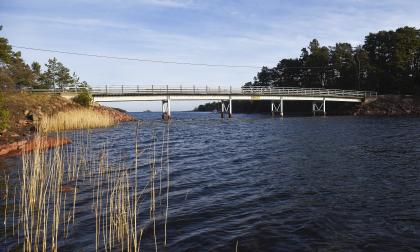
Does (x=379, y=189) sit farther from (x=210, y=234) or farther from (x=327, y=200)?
(x=210, y=234)

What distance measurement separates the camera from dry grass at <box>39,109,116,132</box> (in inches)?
1214

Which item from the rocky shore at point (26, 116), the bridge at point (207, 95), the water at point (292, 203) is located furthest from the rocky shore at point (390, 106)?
the water at point (292, 203)

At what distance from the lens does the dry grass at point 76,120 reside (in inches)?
1214

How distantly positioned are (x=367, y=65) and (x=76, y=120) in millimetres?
79246

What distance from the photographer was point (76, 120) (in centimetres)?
3466

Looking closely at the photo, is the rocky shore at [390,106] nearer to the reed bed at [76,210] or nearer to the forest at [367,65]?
the forest at [367,65]

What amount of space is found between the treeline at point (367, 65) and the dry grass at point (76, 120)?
227 ft

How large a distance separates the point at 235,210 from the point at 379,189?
5810mm

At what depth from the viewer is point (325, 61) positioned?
4124 inches

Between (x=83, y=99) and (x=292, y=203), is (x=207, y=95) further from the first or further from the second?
(x=292, y=203)

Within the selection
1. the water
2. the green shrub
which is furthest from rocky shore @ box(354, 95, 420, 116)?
the water

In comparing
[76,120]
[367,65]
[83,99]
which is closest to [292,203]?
[76,120]

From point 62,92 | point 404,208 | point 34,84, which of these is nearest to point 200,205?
point 404,208

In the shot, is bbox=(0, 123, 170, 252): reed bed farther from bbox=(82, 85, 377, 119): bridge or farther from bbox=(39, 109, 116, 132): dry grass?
bbox=(82, 85, 377, 119): bridge
